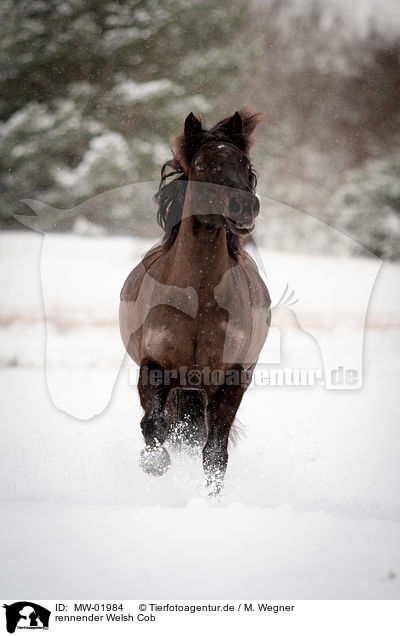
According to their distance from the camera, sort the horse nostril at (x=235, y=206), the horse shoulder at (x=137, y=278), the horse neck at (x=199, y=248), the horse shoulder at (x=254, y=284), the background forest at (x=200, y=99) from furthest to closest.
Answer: the background forest at (x=200, y=99)
the horse shoulder at (x=137, y=278)
the horse shoulder at (x=254, y=284)
the horse neck at (x=199, y=248)
the horse nostril at (x=235, y=206)

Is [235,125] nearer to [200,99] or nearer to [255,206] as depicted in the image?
[255,206]

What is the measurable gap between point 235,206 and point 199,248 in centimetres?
26

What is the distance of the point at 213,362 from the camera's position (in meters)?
A: 2.71

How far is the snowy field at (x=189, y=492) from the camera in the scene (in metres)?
2.11

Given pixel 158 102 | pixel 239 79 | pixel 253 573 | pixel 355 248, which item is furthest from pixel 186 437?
pixel 239 79

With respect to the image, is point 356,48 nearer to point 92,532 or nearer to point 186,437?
point 186,437

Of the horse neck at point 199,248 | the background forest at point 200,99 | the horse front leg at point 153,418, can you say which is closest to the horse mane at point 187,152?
the horse neck at point 199,248

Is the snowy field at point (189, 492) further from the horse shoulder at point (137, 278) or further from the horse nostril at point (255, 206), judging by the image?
the horse nostril at point (255, 206)

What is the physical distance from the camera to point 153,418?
110 inches
